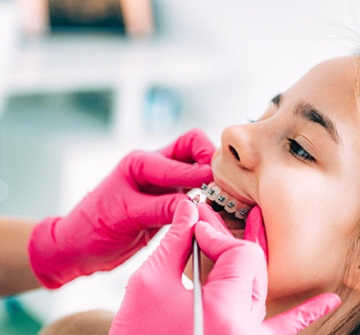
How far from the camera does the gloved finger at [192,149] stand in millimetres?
1131

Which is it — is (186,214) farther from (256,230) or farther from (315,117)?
(315,117)

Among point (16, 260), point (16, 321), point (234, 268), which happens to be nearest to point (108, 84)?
point (16, 321)

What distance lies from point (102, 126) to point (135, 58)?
1.25 feet

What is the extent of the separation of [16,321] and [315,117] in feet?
5.92

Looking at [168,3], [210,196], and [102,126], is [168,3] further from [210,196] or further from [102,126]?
[210,196]

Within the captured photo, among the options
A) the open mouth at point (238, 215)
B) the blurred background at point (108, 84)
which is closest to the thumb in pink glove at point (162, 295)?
the open mouth at point (238, 215)

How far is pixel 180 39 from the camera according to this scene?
3248 mm

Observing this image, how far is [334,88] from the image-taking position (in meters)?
0.91

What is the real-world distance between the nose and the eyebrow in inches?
2.9

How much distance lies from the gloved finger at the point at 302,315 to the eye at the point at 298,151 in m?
0.20

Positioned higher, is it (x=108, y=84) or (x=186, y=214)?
(x=186, y=214)

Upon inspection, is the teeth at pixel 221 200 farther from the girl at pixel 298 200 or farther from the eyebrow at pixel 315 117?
the eyebrow at pixel 315 117

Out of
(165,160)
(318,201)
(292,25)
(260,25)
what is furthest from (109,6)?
(318,201)

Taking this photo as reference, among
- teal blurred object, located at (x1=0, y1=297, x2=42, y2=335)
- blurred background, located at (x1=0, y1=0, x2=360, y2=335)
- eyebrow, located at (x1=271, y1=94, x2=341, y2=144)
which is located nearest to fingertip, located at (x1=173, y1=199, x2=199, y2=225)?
eyebrow, located at (x1=271, y1=94, x2=341, y2=144)
